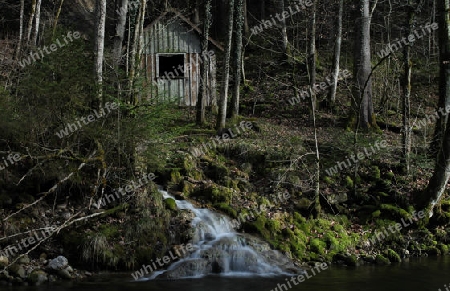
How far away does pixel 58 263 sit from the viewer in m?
9.75

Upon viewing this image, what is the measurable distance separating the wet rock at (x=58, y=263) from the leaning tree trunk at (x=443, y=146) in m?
9.44

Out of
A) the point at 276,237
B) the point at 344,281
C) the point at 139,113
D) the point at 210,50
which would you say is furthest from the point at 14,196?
the point at 210,50

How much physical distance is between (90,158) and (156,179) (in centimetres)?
274

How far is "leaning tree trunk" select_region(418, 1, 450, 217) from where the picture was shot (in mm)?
12633

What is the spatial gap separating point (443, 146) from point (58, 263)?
9967 mm

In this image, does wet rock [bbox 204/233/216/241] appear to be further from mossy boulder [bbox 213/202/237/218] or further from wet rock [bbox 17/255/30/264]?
wet rock [bbox 17/255/30/264]

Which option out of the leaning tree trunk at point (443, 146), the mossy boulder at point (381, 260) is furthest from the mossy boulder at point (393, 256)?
the leaning tree trunk at point (443, 146)

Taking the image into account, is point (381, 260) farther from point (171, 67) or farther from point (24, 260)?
point (171, 67)

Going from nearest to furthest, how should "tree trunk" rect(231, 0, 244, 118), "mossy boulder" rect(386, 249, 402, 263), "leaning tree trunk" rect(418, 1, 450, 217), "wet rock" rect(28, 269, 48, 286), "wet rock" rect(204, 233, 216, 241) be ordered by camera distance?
"wet rock" rect(28, 269, 48, 286) → "wet rock" rect(204, 233, 216, 241) → "mossy boulder" rect(386, 249, 402, 263) → "leaning tree trunk" rect(418, 1, 450, 217) → "tree trunk" rect(231, 0, 244, 118)

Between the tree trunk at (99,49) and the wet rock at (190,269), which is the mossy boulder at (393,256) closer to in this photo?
the wet rock at (190,269)

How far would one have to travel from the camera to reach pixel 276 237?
12047 millimetres

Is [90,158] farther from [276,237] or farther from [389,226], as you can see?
[389,226]

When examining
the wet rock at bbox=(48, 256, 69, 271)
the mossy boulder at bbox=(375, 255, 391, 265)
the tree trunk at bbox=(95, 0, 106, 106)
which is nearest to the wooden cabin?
the tree trunk at bbox=(95, 0, 106, 106)

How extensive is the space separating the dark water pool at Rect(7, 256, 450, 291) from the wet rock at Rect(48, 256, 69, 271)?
0.60 m
